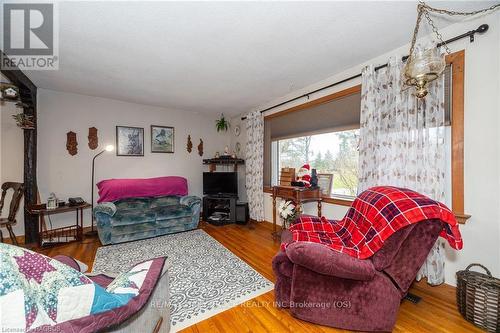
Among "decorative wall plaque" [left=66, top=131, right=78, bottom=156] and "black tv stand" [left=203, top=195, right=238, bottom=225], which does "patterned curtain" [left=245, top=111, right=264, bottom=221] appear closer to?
"black tv stand" [left=203, top=195, right=238, bottom=225]

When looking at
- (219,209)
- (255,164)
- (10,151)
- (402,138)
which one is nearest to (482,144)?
(402,138)

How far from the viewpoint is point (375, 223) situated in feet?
5.26

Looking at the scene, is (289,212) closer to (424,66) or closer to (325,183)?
(325,183)

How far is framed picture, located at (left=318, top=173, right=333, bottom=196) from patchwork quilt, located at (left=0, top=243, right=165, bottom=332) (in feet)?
9.08

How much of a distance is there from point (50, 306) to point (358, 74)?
3.09 metres

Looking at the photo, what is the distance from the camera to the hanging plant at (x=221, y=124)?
187 inches

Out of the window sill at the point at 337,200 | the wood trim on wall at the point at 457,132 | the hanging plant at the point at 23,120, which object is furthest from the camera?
the hanging plant at the point at 23,120

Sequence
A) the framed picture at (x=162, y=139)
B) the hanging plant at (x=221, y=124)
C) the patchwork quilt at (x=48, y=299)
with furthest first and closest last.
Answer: the hanging plant at (x=221, y=124) < the framed picture at (x=162, y=139) < the patchwork quilt at (x=48, y=299)

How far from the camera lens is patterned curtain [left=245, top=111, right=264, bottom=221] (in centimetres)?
412

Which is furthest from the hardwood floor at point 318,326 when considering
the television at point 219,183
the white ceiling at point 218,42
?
the white ceiling at point 218,42

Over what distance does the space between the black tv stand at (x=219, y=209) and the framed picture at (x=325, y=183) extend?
69.1 inches

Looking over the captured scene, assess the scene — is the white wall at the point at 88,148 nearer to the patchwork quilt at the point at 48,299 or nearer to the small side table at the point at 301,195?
the small side table at the point at 301,195

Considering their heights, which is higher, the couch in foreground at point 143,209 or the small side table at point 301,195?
the small side table at point 301,195

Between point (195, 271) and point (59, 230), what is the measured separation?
271 cm
